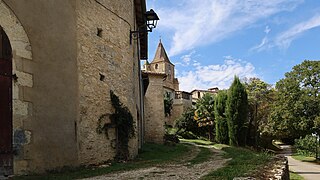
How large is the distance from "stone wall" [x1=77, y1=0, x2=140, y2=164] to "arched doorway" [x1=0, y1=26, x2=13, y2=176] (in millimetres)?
2326

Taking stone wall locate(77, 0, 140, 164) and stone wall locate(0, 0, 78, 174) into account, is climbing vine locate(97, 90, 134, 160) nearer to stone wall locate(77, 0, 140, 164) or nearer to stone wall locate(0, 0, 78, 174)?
stone wall locate(77, 0, 140, 164)

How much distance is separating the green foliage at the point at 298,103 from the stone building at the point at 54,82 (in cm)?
2430

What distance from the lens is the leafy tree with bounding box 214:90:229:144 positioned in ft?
108

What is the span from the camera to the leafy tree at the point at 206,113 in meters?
39.2

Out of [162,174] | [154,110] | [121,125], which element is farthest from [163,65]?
[162,174]

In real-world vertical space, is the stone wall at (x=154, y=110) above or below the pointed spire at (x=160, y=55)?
below

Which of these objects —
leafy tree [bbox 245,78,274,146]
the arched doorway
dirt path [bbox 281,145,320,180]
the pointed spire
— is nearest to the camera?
the arched doorway

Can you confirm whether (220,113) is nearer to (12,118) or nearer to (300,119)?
(300,119)

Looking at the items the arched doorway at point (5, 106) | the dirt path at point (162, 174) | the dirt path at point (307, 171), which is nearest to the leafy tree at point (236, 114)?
the dirt path at point (307, 171)

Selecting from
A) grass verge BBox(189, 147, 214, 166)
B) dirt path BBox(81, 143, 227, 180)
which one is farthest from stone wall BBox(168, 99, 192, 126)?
dirt path BBox(81, 143, 227, 180)

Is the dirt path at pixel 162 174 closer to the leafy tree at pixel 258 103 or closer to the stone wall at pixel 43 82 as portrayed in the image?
the stone wall at pixel 43 82

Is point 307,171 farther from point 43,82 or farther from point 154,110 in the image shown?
point 43,82

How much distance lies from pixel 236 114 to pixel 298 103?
5.81 m

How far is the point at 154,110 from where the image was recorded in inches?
984
